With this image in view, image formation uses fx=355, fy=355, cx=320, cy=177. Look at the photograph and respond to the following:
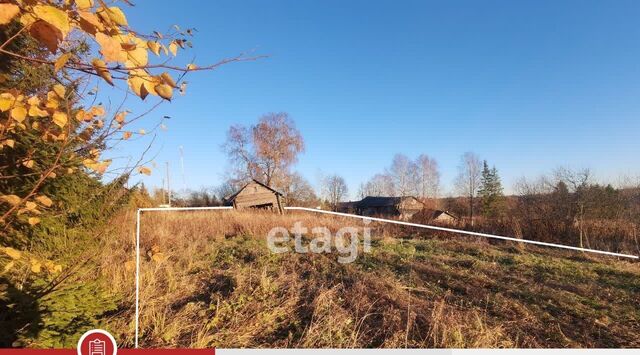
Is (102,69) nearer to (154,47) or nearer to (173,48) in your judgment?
(154,47)

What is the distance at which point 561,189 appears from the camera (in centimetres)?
1540

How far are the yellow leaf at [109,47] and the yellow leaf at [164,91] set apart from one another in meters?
0.12

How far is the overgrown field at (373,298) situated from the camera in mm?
3645

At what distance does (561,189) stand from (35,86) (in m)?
17.9

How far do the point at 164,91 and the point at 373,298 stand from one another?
→ 170 inches

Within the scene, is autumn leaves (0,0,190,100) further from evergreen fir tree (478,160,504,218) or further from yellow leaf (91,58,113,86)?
evergreen fir tree (478,160,504,218)

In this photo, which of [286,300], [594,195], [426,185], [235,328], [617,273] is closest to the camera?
[235,328]

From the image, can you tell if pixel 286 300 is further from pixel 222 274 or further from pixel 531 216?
pixel 531 216

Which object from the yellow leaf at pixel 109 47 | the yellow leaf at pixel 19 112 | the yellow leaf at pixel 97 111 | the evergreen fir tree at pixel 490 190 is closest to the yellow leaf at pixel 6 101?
the yellow leaf at pixel 19 112

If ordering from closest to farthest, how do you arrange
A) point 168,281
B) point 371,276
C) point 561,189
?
1. point 168,281
2. point 371,276
3. point 561,189

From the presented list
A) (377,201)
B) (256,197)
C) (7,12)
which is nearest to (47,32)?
(7,12)

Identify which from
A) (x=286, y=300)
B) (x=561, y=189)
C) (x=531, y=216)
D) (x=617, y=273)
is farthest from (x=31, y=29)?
(x=561, y=189)

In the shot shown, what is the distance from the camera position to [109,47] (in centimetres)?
92

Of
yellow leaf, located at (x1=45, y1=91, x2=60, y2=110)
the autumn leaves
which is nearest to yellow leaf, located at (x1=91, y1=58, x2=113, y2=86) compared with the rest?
the autumn leaves
